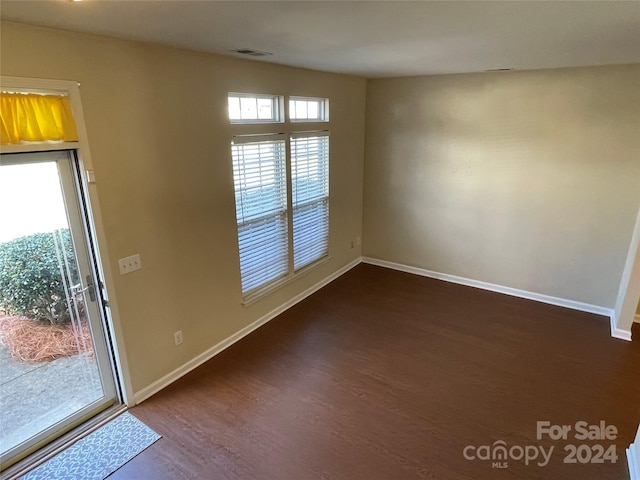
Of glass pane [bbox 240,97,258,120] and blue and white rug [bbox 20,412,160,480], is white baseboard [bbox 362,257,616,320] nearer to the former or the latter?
glass pane [bbox 240,97,258,120]

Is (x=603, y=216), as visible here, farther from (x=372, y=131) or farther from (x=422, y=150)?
(x=372, y=131)

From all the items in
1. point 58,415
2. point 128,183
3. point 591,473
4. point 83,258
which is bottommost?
point 591,473

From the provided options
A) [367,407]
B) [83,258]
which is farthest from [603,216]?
[83,258]

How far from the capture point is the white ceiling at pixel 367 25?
1687 mm

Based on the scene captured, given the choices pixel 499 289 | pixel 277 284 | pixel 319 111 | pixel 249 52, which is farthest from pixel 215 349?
pixel 499 289

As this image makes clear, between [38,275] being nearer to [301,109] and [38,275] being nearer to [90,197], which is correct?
[90,197]

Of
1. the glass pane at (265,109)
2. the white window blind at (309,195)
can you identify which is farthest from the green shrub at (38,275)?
the white window blind at (309,195)

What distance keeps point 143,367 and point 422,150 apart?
4.01m

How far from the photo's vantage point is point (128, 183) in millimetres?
2666

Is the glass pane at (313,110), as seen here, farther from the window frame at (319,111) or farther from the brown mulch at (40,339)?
the brown mulch at (40,339)

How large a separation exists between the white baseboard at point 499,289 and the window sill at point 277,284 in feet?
3.76

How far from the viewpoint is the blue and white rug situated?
241cm

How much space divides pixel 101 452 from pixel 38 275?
126 centimetres

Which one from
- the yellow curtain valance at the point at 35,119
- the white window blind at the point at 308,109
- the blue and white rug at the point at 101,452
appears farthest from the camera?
the white window blind at the point at 308,109
